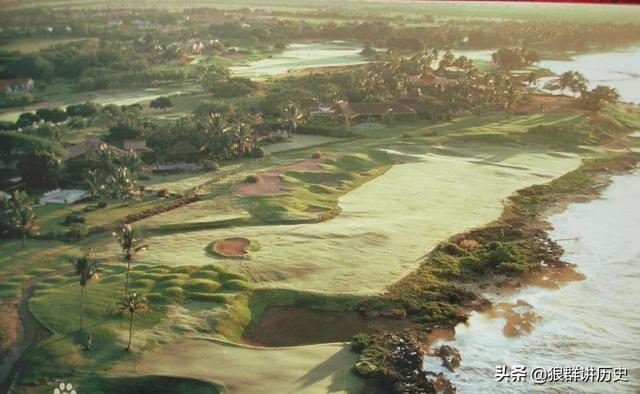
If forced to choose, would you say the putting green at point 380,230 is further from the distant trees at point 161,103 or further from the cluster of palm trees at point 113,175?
the distant trees at point 161,103

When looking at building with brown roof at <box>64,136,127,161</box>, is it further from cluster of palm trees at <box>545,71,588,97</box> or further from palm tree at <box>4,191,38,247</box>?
cluster of palm trees at <box>545,71,588,97</box>

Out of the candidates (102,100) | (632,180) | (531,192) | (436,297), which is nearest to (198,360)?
(436,297)

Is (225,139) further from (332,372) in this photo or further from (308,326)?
(332,372)

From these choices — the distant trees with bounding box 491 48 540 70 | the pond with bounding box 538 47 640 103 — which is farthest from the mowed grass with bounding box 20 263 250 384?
the distant trees with bounding box 491 48 540 70

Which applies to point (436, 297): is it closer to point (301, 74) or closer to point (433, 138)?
point (433, 138)

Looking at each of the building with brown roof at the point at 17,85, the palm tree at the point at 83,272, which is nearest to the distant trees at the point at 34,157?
the building with brown roof at the point at 17,85
